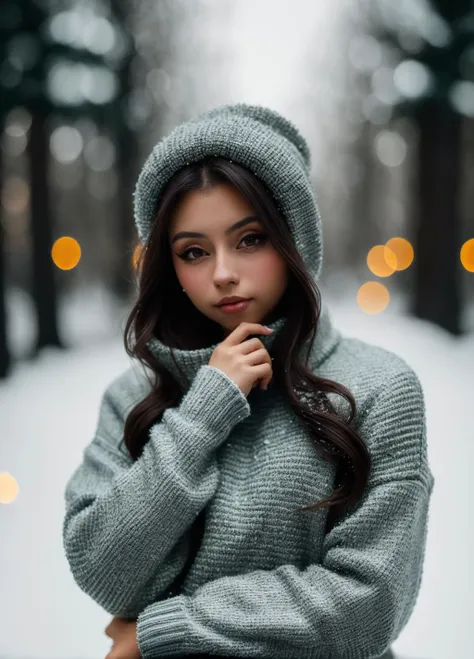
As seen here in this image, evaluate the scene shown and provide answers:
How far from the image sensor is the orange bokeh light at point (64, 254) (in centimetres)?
556

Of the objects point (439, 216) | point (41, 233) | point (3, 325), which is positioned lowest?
point (3, 325)

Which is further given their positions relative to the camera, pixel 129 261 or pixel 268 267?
pixel 129 261

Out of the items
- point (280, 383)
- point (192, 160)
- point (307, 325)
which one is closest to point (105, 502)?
point (280, 383)

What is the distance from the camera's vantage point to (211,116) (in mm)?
1264

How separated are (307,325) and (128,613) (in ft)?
2.02

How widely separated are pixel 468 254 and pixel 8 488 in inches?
147

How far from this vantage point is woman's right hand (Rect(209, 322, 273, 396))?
3.65ft

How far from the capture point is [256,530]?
1106mm

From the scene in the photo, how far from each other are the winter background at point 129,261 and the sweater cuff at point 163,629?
3.91 ft

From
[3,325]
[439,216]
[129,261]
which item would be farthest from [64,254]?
[439,216]

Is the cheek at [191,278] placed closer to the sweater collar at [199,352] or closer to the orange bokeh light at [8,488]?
the sweater collar at [199,352]

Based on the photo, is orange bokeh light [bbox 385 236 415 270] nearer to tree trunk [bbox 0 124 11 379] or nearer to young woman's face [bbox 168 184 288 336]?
tree trunk [bbox 0 124 11 379]

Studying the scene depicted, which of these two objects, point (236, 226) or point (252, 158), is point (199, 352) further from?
point (252, 158)

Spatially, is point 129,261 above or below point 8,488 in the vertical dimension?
above
